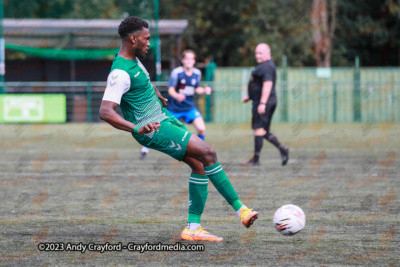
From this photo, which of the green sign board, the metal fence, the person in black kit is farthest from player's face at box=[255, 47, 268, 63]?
the metal fence

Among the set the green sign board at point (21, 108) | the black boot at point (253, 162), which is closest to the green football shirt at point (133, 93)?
the black boot at point (253, 162)

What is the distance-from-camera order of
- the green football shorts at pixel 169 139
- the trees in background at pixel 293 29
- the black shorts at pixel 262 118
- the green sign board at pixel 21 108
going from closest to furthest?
the green football shorts at pixel 169 139 → the black shorts at pixel 262 118 → the green sign board at pixel 21 108 → the trees in background at pixel 293 29

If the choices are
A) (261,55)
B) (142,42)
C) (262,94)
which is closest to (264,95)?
(262,94)

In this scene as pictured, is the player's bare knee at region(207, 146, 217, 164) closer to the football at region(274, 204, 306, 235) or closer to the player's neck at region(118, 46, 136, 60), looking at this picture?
the football at region(274, 204, 306, 235)

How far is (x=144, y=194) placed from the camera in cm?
860

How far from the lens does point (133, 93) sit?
5.54 meters

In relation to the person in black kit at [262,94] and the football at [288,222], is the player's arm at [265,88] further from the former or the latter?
the football at [288,222]

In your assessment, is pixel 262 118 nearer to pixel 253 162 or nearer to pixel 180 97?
pixel 253 162

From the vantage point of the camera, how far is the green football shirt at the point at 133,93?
5.34 metres

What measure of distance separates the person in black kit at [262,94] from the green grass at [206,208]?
38 cm

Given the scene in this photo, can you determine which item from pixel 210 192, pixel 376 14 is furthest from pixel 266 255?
pixel 376 14

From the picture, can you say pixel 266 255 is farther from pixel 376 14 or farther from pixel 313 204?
pixel 376 14

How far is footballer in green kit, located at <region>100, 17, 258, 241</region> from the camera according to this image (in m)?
5.42

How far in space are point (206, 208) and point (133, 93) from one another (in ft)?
7.39
